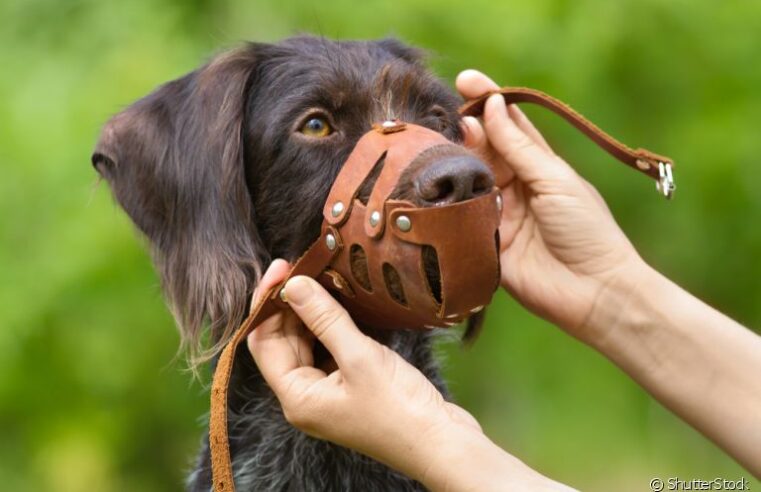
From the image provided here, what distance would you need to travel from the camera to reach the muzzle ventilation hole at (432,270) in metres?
2.22

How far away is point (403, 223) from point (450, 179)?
0.46ft

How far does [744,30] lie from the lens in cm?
509

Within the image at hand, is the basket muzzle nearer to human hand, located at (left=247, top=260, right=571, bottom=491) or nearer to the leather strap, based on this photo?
human hand, located at (left=247, top=260, right=571, bottom=491)

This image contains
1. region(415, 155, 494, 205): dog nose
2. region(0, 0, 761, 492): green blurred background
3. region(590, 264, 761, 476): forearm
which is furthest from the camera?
region(0, 0, 761, 492): green blurred background

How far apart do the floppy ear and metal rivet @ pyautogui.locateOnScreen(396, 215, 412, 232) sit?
0.53 metres

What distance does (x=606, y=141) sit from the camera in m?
2.97

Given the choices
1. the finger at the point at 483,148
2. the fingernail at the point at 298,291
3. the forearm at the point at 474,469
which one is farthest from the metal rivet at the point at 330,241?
the finger at the point at 483,148

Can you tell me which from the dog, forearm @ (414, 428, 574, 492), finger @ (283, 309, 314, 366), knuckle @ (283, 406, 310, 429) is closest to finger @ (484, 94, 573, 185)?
the dog

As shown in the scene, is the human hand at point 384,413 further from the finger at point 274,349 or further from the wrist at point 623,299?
the wrist at point 623,299

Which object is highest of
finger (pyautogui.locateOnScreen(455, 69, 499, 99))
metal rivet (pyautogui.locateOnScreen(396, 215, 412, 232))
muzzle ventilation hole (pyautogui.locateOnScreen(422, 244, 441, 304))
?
finger (pyautogui.locateOnScreen(455, 69, 499, 99))

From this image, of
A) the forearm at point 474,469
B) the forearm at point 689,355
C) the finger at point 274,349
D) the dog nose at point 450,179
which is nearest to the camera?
the dog nose at point 450,179

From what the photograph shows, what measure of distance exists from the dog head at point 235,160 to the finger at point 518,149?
0.32 metres

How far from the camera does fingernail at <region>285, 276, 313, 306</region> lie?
238cm

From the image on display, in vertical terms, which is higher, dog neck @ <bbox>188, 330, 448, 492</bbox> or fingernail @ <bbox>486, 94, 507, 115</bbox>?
fingernail @ <bbox>486, 94, 507, 115</bbox>
